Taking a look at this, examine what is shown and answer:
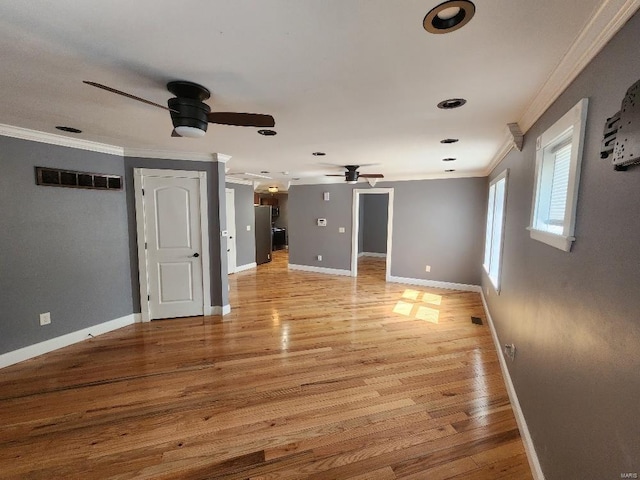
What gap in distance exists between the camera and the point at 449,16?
1069mm

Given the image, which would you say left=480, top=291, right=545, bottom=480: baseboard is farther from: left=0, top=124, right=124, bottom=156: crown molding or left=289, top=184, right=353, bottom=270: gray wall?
left=0, top=124, right=124, bottom=156: crown molding

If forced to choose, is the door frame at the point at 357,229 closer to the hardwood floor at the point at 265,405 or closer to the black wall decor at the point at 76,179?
the hardwood floor at the point at 265,405

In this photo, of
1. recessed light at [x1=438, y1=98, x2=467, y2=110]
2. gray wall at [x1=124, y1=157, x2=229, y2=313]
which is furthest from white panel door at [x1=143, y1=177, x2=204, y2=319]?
recessed light at [x1=438, y1=98, x2=467, y2=110]

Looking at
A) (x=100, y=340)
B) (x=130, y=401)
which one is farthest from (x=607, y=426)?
(x=100, y=340)

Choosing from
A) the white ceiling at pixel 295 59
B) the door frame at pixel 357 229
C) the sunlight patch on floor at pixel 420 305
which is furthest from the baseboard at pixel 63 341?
the door frame at pixel 357 229

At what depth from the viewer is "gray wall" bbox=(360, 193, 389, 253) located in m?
8.58

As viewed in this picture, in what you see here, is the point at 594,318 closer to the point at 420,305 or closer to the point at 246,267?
the point at 420,305

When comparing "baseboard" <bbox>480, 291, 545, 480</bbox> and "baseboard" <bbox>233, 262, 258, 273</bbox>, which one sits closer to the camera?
"baseboard" <bbox>480, 291, 545, 480</bbox>

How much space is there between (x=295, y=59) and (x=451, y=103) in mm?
1152

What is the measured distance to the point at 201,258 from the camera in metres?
3.94

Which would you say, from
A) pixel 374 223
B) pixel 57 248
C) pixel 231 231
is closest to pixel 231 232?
pixel 231 231

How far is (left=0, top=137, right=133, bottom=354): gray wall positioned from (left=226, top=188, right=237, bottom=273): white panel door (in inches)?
116

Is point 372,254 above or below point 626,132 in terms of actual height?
below

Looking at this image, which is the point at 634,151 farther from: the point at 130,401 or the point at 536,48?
the point at 130,401
